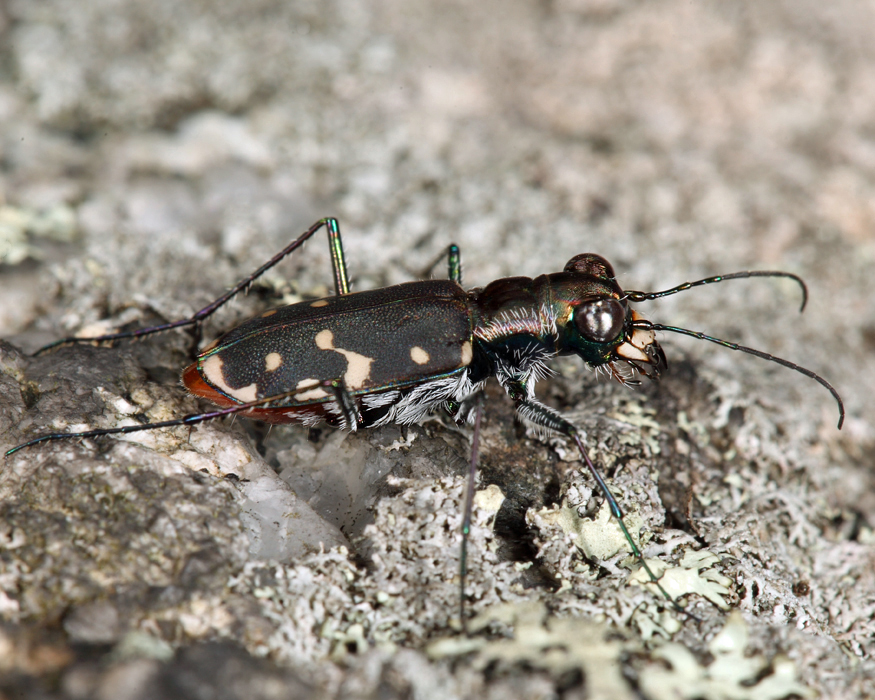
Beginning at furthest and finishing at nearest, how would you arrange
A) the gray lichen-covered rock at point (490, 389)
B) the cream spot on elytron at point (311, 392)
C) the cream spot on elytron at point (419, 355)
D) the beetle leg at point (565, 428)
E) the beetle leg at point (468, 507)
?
1. the cream spot on elytron at point (419, 355)
2. the cream spot on elytron at point (311, 392)
3. the beetle leg at point (565, 428)
4. the beetle leg at point (468, 507)
5. the gray lichen-covered rock at point (490, 389)

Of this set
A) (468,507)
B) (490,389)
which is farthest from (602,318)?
(468,507)

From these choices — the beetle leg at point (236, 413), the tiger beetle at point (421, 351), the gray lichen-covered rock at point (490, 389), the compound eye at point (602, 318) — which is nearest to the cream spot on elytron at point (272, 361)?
the tiger beetle at point (421, 351)

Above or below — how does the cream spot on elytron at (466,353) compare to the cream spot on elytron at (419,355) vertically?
above

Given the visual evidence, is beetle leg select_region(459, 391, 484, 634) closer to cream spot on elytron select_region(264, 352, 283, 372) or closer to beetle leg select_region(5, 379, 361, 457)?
beetle leg select_region(5, 379, 361, 457)

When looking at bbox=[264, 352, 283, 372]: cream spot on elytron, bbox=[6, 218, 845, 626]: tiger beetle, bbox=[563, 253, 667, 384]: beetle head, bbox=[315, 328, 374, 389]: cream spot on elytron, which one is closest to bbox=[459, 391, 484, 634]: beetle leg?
bbox=[6, 218, 845, 626]: tiger beetle

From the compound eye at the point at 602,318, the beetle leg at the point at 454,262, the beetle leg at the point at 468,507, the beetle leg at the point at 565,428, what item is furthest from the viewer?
the beetle leg at the point at 454,262

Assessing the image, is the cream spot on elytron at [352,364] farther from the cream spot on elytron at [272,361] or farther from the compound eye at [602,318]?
the compound eye at [602,318]

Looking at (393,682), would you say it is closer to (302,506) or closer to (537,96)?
(302,506)
